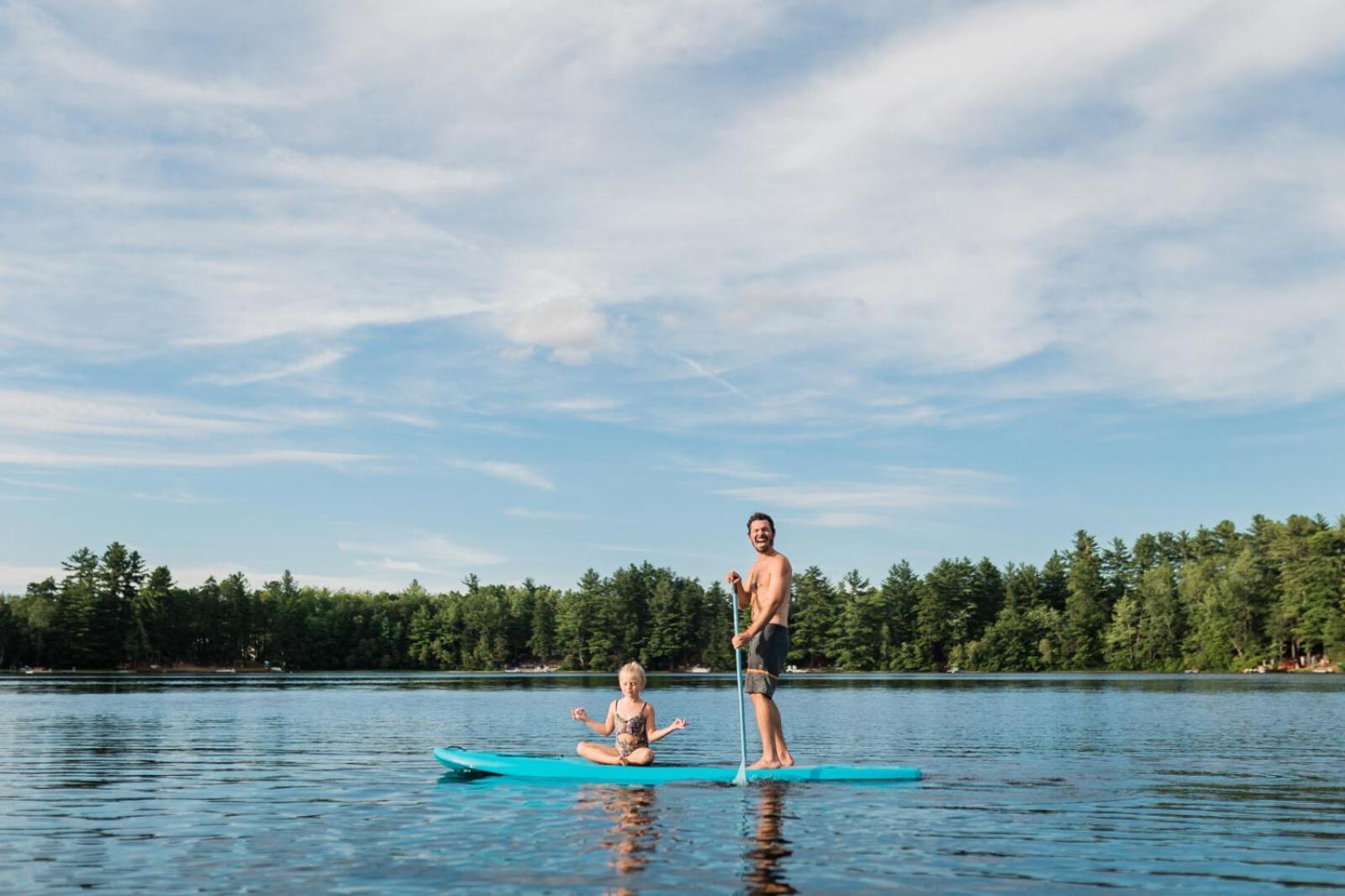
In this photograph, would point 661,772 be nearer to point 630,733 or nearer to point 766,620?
point 630,733

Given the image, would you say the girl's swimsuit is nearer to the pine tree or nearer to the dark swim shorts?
the dark swim shorts

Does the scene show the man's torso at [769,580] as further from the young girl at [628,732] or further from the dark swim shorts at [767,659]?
the young girl at [628,732]

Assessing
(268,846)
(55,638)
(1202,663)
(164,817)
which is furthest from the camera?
(55,638)

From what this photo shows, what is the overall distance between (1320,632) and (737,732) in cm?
11857

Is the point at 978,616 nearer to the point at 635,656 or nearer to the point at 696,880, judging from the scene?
the point at 635,656

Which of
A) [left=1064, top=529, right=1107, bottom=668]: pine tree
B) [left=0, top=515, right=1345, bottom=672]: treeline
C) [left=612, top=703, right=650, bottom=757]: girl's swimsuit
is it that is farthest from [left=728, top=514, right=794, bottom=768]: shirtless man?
[left=1064, top=529, right=1107, bottom=668]: pine tree

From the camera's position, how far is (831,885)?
9.97m

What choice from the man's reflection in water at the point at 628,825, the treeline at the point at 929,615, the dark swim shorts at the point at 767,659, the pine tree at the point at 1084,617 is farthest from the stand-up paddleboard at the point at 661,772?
the pine tree at the point at 1084,617

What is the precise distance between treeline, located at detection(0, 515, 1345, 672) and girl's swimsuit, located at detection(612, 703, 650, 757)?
129 metres

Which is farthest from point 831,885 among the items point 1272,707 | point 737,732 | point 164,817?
point 1272,707

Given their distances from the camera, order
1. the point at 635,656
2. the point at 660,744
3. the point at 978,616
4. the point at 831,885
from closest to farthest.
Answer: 1. the point at 831,885
2. the point at 660,744
3. the point at 978,616
4. the point at 635,656

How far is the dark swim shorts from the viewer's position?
1653 centimetres

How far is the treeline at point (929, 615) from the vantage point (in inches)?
5468

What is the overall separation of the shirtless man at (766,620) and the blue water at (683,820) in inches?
45.8
